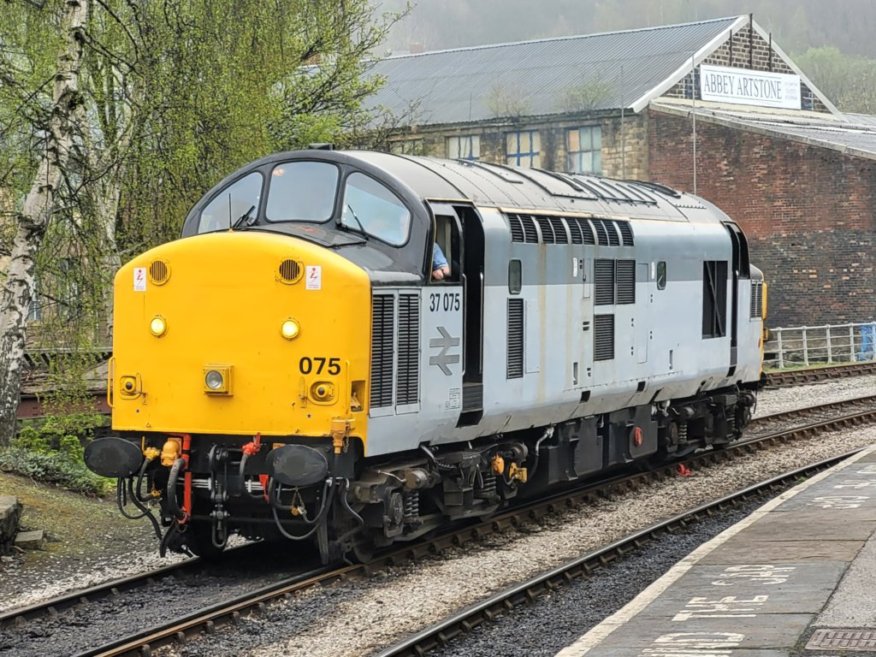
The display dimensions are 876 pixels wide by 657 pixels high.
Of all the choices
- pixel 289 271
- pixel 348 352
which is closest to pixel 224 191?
pixel 289 271

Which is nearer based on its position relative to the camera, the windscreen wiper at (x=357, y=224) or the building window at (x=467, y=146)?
the windscreen wiper at (x=357, y=224)

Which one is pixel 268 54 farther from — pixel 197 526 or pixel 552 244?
pixel 197 526

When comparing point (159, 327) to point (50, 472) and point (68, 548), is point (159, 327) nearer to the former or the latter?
point (68, 548)

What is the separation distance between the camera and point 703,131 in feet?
143

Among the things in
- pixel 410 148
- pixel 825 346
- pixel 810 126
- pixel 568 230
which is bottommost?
pixel 825 346

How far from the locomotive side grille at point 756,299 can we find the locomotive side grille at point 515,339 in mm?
7911

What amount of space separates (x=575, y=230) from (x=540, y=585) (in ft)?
14.8

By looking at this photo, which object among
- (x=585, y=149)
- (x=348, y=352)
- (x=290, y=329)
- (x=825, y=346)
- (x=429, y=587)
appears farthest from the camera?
(x=585, y=149)

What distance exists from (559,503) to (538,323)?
2.45 m

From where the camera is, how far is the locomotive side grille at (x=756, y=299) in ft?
68.2

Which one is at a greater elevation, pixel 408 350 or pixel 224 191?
pixel 224 191

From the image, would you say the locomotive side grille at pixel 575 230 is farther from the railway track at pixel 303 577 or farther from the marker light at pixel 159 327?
the marker light at pixel 159 327

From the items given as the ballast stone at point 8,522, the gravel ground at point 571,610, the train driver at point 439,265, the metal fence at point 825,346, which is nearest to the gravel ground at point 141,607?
the ballast stone at point 8,522

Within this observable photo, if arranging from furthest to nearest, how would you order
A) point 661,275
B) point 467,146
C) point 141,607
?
point 467,146 → point 661,275 → point 141,607
